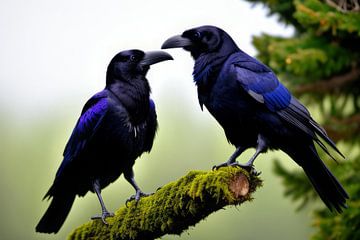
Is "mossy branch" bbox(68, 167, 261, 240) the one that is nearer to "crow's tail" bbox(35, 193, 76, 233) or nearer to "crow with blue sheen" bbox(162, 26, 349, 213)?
"crow's tail" bbox(35, 193, 76, 233)

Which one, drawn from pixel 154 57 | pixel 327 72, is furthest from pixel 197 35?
pixel 327 72

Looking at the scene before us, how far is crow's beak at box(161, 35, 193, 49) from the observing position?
6297 mm

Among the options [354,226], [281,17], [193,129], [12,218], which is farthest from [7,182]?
[354,226]

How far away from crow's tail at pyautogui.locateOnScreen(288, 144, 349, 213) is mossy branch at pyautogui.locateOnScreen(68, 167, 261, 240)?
1027 mm

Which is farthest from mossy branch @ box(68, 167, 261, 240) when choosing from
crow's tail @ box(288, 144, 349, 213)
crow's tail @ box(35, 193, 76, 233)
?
crow's tail @ box(288, 144, 349, 213)

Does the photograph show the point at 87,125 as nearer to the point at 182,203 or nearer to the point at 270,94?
the point at 270,94

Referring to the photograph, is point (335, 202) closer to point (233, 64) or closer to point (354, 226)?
point (233, 64)

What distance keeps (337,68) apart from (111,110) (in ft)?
12.3

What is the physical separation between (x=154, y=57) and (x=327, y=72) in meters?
3.58

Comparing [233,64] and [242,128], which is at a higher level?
[233,64]

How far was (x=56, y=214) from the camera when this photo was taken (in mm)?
6641

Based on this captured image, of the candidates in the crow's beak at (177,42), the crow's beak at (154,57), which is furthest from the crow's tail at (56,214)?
the crow's beak at (177,42)

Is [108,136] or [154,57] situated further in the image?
[108,136]

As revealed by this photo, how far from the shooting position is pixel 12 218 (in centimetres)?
2891
